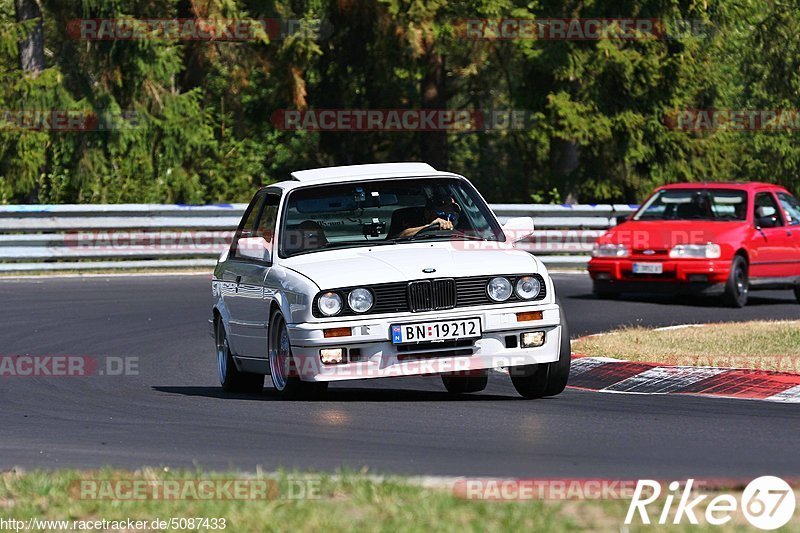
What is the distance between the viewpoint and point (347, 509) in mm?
6215

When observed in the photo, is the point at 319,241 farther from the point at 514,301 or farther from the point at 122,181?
the point at 122,181

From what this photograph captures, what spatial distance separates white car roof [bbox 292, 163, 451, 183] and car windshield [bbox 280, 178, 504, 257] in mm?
52

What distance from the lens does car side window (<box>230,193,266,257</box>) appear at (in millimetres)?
12289

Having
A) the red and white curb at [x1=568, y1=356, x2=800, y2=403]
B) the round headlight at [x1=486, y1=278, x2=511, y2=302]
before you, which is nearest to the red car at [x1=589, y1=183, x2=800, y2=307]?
the red and white curb at [x1=568, y1=356, x2=800, y2=403]

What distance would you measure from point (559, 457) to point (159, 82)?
25.8 metres

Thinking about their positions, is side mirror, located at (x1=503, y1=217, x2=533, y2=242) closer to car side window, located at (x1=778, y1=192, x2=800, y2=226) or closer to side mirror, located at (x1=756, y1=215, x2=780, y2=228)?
side mirror, located at (x1=756, y1=215, x2=780, y2=228)

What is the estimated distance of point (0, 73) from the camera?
2967 centimetres

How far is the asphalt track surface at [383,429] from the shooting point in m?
7.63

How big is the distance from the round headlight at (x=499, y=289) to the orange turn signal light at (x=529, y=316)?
150mm

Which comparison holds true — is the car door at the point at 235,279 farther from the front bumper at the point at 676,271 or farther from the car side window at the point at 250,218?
the front bumper at the point at 676,271

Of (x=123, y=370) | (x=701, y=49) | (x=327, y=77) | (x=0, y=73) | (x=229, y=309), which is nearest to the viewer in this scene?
(x=229, y=309)

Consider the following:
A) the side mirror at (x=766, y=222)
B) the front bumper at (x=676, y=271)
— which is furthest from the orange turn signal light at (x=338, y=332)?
the side mirror at (x=766, y=222)

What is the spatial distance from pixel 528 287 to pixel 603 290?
1062 cm

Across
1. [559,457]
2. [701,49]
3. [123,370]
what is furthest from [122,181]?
[559,457]
